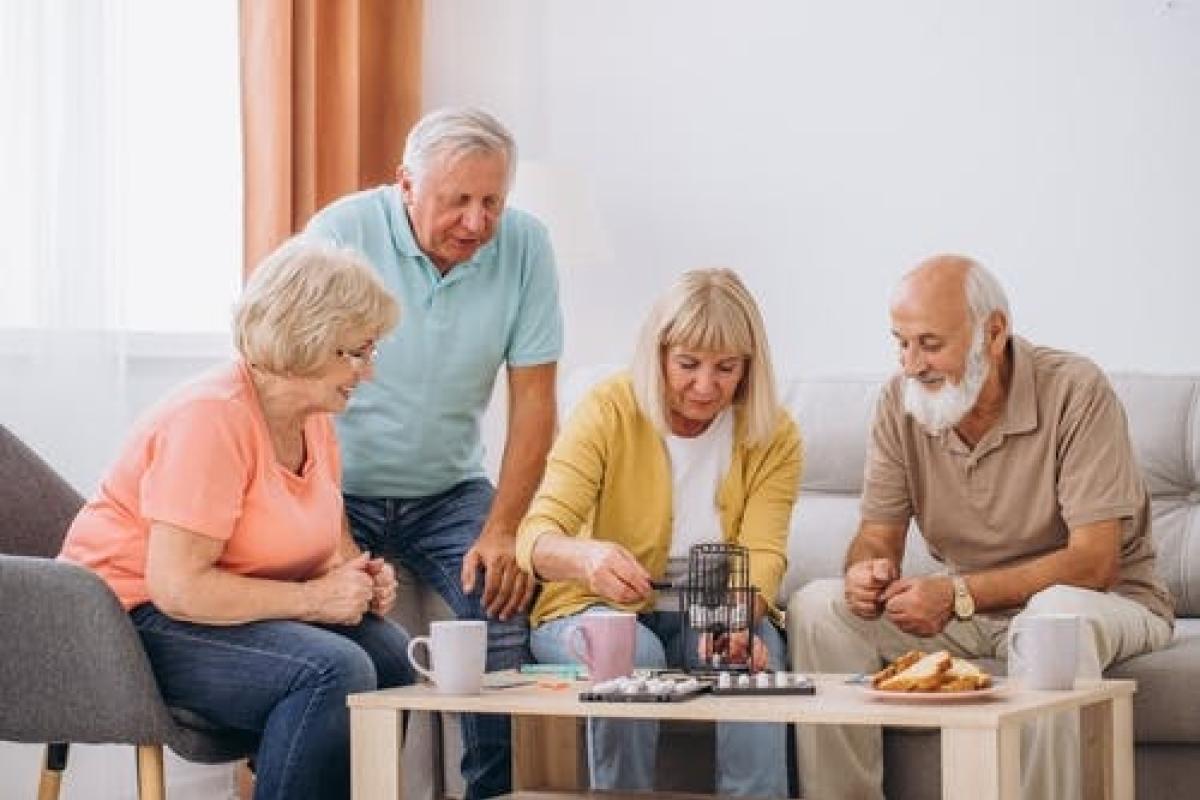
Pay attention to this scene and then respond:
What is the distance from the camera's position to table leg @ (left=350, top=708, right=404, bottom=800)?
103 inches

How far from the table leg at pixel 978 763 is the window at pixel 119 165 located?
6.99ft

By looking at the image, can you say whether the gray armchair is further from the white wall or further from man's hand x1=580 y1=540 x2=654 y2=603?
the white wall

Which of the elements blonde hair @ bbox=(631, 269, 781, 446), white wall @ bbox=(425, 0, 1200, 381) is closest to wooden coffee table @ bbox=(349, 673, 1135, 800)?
blonde hair @ bbox=(631, 269, 781, 446)

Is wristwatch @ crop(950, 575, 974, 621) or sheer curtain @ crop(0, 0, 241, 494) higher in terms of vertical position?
sheer curtain @ crop(0, 0, 241, 494)

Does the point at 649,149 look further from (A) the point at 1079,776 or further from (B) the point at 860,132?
(A) the point at 1079,776

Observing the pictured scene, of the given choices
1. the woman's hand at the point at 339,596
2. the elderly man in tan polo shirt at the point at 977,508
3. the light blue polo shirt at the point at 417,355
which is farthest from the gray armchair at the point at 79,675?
the elderly man in tan polo shirt at the point at 977,508

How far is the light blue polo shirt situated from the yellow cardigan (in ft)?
0.70

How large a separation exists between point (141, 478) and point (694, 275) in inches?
37.0

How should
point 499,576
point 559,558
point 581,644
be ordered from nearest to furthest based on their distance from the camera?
1. point 581,644
2. point 559,558
3. point 499,576

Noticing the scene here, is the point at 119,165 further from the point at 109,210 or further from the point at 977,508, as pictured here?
the point at 977,508

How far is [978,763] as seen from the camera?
2297 millimetres

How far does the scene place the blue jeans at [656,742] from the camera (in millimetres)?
3023

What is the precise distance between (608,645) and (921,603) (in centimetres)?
70

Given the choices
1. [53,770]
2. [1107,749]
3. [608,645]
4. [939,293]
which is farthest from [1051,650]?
[53,770]
